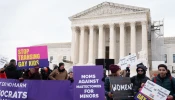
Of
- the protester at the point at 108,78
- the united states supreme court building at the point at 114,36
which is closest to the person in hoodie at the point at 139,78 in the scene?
the protester at the point at 108,78

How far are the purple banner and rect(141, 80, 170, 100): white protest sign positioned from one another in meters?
2.16

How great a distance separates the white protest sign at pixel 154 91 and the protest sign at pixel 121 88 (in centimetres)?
46

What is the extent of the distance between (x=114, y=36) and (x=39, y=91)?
3858 centimetres

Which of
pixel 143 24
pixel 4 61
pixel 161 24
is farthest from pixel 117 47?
pixel 4 61

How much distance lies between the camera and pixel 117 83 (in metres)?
6.09

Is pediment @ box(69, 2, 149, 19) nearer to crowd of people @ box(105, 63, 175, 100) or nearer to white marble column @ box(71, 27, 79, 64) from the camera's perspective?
white marble column @ box(71, 27, 79, 64)

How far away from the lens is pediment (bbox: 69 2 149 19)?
43.6 metres

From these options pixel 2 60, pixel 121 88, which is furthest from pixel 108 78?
pixel 2 60

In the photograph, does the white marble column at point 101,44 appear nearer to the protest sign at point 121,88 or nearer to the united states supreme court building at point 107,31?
the united states supreme court building at point 107,31

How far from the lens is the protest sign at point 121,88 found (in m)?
6.01

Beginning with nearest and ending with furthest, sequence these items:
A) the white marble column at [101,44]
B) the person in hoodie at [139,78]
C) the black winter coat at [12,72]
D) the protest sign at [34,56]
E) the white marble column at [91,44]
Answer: the person in hoodie at [139,78] → the protest sign at [34,56] → the black winter coat at [12,72] → the white marble column at [101,44] → the white marble column at [91,44]

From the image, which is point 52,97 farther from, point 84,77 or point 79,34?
point 79,34

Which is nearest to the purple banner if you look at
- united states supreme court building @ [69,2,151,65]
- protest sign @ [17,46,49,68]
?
protest sign @ [17,46,49,68]

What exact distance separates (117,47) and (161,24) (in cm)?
1163
